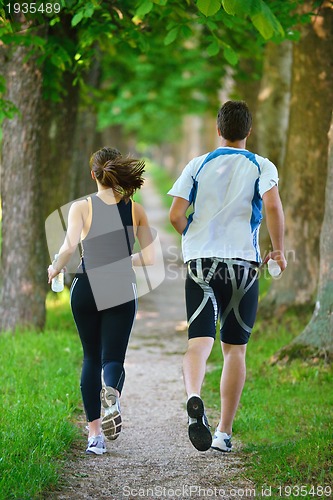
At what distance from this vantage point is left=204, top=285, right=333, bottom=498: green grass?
4566 millimetres

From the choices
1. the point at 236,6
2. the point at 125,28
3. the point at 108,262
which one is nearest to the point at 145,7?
the point at 125,28

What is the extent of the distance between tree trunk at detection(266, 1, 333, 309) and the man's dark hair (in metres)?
4.67

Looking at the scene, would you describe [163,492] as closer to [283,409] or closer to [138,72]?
[283,409]

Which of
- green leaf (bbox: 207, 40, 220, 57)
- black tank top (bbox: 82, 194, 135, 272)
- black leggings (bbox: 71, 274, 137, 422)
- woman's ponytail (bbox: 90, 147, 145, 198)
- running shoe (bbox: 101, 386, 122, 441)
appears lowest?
running shoe (bbox: 101, 386, 122, 441)

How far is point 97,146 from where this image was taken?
782 inches

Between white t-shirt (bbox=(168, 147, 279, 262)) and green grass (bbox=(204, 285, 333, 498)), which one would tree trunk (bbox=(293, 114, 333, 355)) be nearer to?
green grass (bbox=(204, 285, 333, 498))

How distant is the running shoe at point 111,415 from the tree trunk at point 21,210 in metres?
4.44

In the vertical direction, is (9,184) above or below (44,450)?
above

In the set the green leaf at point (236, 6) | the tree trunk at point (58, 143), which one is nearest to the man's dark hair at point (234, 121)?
the green leaf at point (236, 6)

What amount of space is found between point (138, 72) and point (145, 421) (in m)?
15.7

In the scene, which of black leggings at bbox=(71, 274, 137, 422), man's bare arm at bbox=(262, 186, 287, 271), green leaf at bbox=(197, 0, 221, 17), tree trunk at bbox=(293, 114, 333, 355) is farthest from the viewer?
tree trunk at bbox=(293, 114, 333, 355)

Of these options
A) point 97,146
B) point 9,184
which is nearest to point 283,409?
point 9,184

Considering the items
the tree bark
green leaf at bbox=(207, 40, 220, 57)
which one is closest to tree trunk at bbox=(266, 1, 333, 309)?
green leaf at bbox=(207, 40, 220, 57)

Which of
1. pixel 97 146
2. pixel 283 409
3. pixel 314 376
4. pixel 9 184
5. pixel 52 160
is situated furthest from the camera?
pixel 97 146
